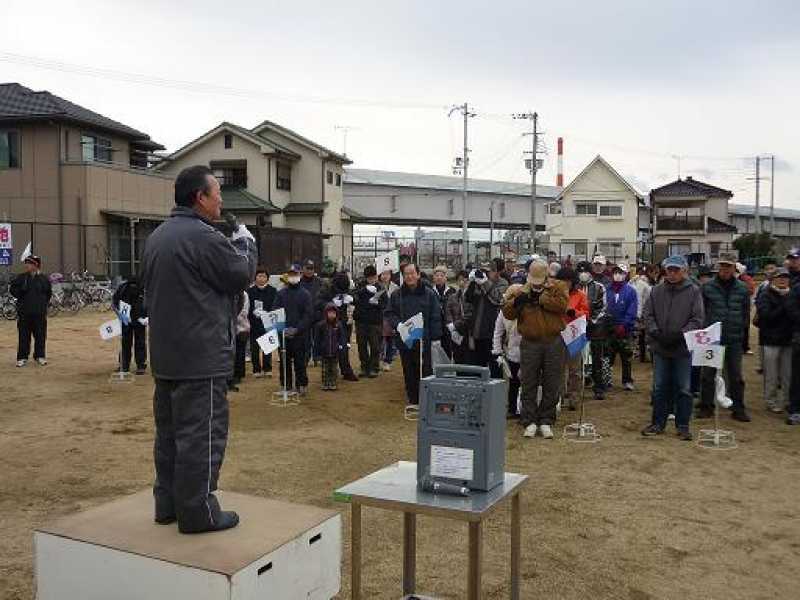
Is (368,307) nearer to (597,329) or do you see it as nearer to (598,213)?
(597,329)

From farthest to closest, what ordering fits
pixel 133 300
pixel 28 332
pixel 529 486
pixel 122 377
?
pixel 28 332, pixel 133 300, pixel 122 377, pixel 529 486

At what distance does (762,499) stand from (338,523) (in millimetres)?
3933

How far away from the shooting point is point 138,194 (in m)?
27.2

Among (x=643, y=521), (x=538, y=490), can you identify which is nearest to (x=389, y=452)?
(x=538, y=490)

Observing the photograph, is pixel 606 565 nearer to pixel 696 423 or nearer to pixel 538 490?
pixel 538 490

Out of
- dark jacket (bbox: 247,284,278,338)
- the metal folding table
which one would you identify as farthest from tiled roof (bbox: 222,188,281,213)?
the metal folding table

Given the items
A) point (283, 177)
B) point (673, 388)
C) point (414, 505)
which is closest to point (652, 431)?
point (673, 388)

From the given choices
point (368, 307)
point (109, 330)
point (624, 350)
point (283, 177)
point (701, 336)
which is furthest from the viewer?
point (283, 177)

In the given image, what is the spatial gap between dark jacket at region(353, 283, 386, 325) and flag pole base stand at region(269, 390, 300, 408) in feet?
6.76

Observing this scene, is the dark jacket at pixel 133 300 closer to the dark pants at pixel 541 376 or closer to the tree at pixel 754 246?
the dark pants at pixel 541 376

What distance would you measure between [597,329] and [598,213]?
121ft

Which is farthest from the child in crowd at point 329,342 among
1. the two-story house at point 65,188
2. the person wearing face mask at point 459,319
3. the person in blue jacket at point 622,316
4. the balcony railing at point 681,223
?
the balcony railing at point 681,223

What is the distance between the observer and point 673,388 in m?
8.03

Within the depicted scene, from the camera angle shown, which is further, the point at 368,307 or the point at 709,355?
the point at 368,307
